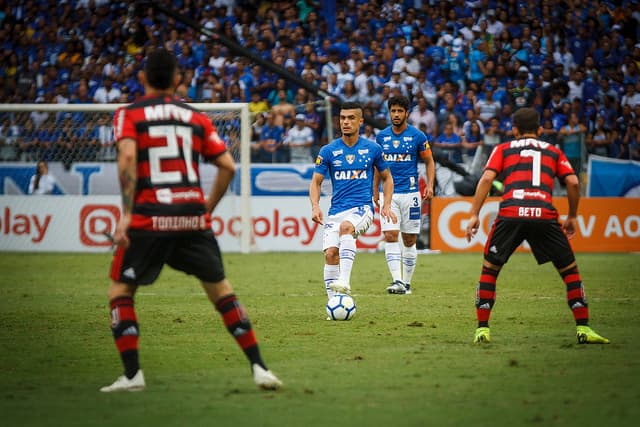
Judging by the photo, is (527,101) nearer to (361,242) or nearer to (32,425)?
(361,242)

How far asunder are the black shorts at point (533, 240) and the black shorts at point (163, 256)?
9.26 feet

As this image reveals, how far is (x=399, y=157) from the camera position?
44.5 ft

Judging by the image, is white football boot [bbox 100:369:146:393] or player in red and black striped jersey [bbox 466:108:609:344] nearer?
white football boot [bbox 100:369:146:393]

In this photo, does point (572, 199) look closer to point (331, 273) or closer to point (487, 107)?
point (331, 273)

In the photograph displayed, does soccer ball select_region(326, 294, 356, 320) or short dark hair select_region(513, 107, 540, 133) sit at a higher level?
short dark hair select_region(513, 107, 540, 133)

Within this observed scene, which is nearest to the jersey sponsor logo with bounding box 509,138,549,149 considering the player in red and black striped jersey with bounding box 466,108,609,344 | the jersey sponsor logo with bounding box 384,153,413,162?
the player in red and black striped jersey with bounding box 466,108,609,344

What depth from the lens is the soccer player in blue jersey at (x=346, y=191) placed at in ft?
35.7

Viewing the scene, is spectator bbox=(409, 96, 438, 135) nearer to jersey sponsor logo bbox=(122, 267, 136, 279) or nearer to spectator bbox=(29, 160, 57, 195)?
spectator bbox=(29, 160, 57, 195)

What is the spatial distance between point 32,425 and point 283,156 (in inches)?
621

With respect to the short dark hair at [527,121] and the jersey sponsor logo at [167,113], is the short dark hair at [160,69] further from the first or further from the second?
the short dark hair at [527,121]

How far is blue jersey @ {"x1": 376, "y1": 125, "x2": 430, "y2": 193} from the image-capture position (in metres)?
13.5

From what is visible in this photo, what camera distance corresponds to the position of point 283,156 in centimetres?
2108

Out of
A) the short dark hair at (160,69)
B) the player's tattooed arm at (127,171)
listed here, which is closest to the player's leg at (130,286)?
the player's tattooed arm at (127,171)

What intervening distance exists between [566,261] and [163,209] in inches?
146
